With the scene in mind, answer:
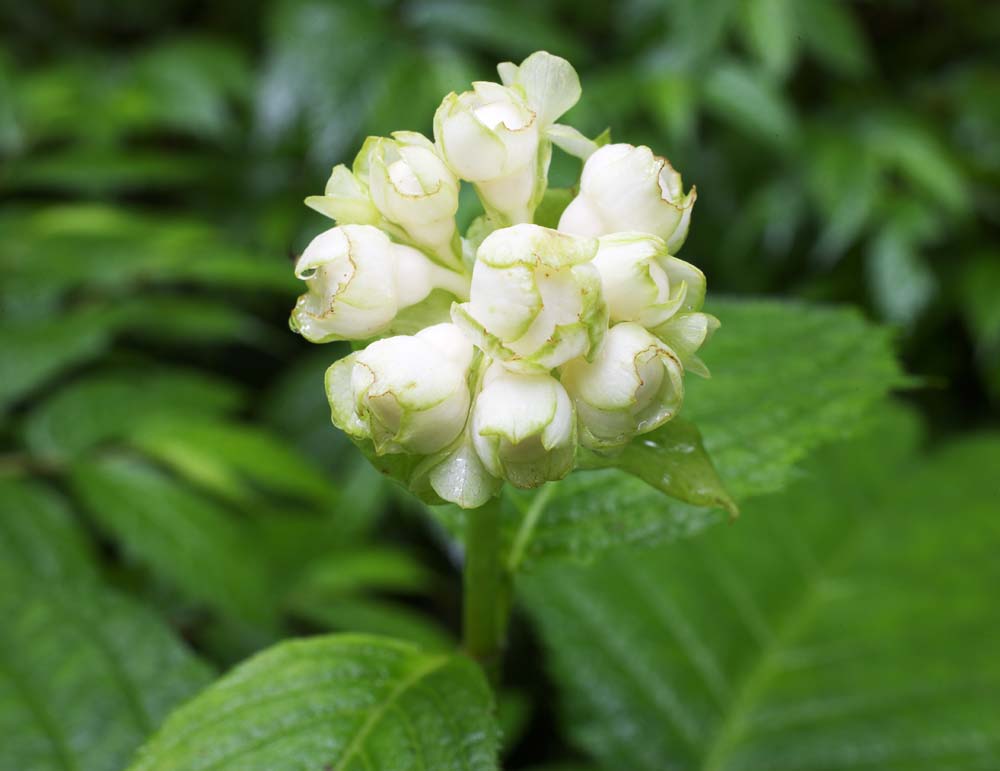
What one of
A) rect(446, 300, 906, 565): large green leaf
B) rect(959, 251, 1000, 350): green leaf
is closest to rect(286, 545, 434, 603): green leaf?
rect(446, 300, 906, 565): large green leaf

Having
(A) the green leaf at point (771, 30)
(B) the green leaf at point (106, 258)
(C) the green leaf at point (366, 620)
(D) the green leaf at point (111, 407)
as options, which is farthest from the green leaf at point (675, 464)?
(A) the green leaf at point (771, 30)

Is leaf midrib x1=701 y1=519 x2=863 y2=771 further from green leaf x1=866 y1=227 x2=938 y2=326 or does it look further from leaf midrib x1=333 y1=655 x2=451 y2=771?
green leaf x1=866 y1=227 x2=938 y2=326

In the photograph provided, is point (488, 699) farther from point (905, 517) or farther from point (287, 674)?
point (905, 517)

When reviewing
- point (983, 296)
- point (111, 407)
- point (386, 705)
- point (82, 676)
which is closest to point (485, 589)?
point (386, 705)

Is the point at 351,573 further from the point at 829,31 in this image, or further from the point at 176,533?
the point at 829,31

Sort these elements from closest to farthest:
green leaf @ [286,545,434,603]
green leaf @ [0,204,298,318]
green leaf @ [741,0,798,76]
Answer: green leaf @ [286,545,434,603] < green leaf @ [0,204,298,318] < green leaf @ [741,0,798,76]

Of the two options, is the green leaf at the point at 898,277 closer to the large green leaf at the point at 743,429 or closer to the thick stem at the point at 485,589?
the large green leaf at the point at 743,429
